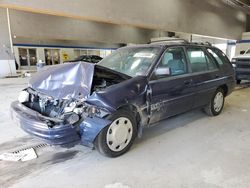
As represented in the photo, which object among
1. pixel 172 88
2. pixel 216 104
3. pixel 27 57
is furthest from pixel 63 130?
pixel 27 57

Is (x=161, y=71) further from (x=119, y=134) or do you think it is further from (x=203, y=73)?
(x=203, y=73)

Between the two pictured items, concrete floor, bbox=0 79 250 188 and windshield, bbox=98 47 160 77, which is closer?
concrete floor, bbox=0 79 250 188

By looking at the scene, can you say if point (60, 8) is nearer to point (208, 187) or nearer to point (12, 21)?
point (208, 187)

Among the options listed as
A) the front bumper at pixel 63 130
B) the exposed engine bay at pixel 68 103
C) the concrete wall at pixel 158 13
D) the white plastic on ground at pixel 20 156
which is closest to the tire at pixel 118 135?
the front bumper at pixel 63 130

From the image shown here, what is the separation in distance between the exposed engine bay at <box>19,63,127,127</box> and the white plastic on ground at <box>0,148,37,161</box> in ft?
1.86

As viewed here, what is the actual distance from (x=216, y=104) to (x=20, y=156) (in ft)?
11.4

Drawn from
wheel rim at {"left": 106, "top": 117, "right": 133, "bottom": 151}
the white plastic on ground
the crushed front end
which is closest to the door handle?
wheel rim at {"left": 106, "top": 117, "right": 133, "bottom": 151}

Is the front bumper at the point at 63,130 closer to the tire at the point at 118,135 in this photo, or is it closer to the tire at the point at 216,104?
the tire at the point at 118,135

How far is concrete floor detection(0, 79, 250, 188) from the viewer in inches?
81.8

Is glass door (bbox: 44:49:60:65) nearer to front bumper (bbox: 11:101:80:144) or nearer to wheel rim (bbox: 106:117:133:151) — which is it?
front bumper (bbox: 11:101:80:144)

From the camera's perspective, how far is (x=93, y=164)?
7.89ft

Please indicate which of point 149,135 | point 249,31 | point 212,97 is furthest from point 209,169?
point 249,31

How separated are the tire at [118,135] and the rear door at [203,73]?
1.44m

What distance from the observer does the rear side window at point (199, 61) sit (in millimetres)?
3438
